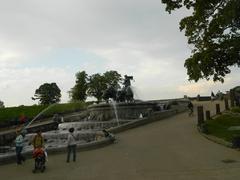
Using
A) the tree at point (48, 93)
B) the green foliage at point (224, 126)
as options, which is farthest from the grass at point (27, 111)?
the tree at point (48, 93)

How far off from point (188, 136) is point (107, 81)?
8277 centimetres

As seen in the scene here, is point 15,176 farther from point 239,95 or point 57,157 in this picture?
point 239,95

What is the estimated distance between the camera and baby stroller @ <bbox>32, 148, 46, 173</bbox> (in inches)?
736

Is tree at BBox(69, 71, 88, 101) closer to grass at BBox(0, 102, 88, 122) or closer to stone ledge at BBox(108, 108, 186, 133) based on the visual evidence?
grass at BBox(0, 102, 88, 122)

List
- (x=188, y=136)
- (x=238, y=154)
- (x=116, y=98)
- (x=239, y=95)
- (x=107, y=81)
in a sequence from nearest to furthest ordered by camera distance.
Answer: (x=238, y=154) → (x=188, y=136) → (x=116, y=98) → (x=239, y=95) → (x=107, y=81)

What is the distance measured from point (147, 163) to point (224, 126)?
17.1m

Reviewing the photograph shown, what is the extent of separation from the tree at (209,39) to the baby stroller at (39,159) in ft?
44.8

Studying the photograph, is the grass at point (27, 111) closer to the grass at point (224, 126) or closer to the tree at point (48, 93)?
the grass at point (224, 126)

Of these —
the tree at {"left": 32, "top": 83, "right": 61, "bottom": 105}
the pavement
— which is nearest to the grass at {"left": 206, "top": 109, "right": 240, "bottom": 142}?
the pavement

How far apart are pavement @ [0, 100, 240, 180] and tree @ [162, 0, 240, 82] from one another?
15.3ft

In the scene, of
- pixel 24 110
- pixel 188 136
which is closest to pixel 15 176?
pixel 188 136

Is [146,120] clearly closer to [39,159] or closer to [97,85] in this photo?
[39,159]

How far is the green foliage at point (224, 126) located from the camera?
29047mm

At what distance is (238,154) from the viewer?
21.3 meters
